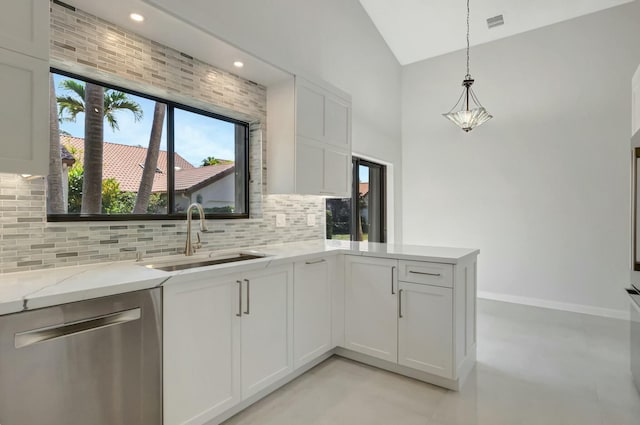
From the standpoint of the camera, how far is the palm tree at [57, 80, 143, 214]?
A: 2.07m

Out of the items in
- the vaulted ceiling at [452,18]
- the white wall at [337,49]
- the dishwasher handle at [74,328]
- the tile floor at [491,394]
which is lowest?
the tile floor at [491,394]

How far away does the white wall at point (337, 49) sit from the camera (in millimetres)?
2830

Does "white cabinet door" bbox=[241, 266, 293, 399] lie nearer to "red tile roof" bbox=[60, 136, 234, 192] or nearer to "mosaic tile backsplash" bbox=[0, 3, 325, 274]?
"mosaic tile backsplash" bbox=[0, 3, 325, 274]

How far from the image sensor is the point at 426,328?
245 centimetres

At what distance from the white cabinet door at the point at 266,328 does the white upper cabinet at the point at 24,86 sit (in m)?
1.21

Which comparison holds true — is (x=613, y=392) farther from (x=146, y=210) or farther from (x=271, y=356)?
(x=146, y=210)

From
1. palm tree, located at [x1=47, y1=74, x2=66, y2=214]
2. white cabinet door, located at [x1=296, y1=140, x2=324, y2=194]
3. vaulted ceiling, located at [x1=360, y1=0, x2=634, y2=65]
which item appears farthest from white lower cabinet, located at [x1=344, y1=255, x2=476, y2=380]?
vaulted ceiling, located at [x1=360, y1=0, x2=634, y2=65]

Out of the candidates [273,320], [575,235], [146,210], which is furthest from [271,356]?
[575,235]

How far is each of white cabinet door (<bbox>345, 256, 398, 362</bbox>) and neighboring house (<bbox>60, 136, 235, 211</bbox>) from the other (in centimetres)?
125

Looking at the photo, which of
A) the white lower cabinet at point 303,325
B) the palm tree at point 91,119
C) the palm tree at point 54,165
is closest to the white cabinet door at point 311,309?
the white lower cabinet at point 303,325

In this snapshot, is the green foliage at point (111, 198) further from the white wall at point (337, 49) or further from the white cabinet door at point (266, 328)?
the white wall at point (337, 49)

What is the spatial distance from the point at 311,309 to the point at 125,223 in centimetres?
141

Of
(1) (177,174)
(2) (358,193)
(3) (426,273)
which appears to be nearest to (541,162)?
(2) (358,193)

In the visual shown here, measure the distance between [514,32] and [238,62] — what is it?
12.9 ft
